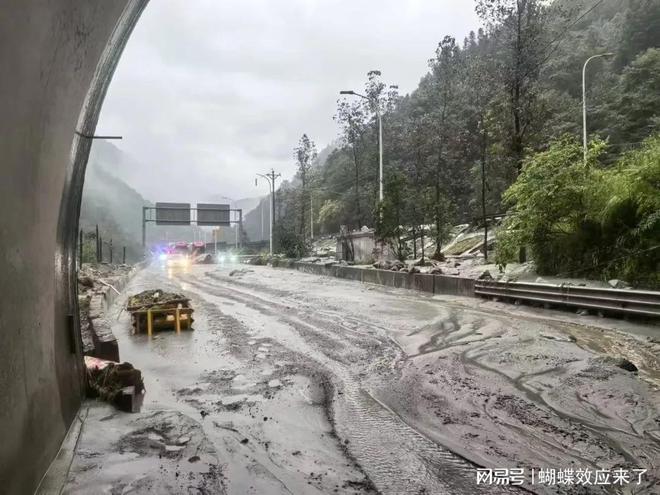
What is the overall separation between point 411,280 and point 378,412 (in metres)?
13.8

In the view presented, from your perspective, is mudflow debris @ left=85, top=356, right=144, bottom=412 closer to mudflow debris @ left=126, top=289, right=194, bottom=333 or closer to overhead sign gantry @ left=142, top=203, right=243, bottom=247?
mudflow debris @ left=126, top=289, right=194, bottom=333

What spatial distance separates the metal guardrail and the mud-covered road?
506 mm

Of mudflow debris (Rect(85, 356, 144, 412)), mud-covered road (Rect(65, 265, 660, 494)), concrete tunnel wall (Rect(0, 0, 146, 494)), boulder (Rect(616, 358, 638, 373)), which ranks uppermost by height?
concrete tunnel wall (Rect(0, 0, 146, 494))

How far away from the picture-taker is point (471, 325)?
9969 mm

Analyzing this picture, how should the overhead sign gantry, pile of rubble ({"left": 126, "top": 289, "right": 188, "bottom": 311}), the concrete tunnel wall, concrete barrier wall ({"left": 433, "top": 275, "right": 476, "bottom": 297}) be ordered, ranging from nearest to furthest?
1. the concrete tunnel wall
2. pile of rubble ({"left": 126, "top": 289, "right": 188, "bottom": 311})
3. concrete barrier wall ({"left": 433, "top": 275, "right": 476, "bottom": 297})
4. the overhead sign gantry

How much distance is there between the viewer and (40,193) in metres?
3.23

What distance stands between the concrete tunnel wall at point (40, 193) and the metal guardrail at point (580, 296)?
9992mm

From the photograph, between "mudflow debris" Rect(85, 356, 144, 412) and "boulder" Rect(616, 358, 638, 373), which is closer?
"mudflow debris" Rect(85, 356, 144, 412)

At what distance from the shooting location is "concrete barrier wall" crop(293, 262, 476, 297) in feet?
51.2

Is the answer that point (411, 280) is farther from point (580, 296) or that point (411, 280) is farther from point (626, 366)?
point (626, 366)

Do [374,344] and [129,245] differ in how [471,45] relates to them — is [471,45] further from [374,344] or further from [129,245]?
[374,344]

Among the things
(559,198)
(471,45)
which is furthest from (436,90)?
(471,45)

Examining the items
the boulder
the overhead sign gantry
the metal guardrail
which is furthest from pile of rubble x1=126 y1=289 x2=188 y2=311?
the overhead sign gantry

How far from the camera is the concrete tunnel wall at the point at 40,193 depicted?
251 cm
